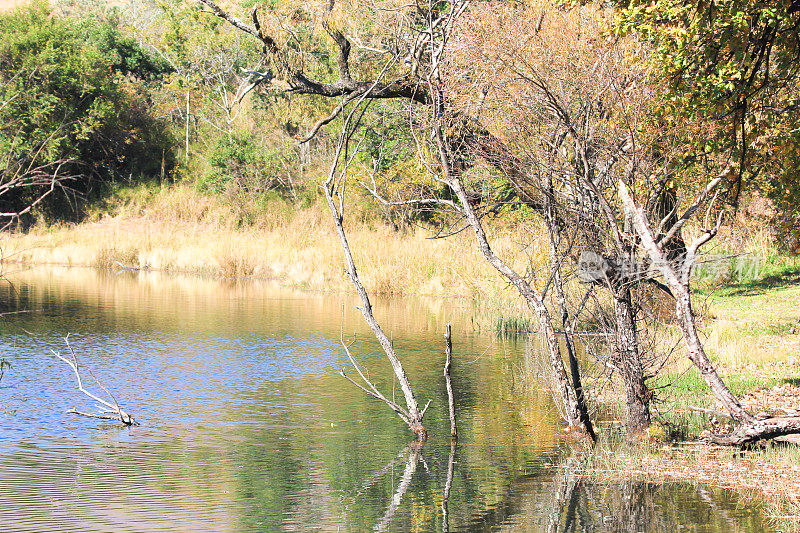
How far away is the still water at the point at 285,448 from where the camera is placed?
702 cm

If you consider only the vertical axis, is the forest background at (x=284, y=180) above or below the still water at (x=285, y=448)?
above

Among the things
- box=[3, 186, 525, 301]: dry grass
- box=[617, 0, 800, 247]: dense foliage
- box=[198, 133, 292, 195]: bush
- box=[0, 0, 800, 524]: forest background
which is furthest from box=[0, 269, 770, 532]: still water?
box=[198, 133, 292, 195]: bush

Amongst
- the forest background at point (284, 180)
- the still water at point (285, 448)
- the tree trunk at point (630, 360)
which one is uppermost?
the forest background at point (284, 180)

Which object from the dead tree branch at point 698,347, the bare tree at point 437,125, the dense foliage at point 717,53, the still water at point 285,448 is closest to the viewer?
the still water at point 285,448

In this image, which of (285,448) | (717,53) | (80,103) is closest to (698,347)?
(717,53)

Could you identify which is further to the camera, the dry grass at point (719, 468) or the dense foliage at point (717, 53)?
the dense foliage at point (717, 53)

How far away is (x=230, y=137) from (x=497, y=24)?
26.1 metres

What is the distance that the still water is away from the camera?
276 inches

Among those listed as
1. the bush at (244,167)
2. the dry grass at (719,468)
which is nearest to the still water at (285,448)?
the dry grass at (719,468)

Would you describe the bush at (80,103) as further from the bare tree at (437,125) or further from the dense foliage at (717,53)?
the dense foliage at (717,53)

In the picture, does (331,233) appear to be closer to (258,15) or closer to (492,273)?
(492,273)

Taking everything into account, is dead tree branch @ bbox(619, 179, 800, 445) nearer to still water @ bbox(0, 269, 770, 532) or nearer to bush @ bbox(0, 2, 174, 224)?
still water @ bbox(0, 269, 770, 532)

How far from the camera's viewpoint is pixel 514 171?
382 inches

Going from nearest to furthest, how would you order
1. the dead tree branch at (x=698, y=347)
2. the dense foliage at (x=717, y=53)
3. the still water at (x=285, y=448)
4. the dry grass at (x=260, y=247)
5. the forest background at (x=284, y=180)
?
the still water at (x=285, y=448) < the dead tree branch at (x=698, y=347) < the dense foliage at (x=717, y=53) < the forest background at (x=284, y=180) < the dry grass at (x=260, y=247)
